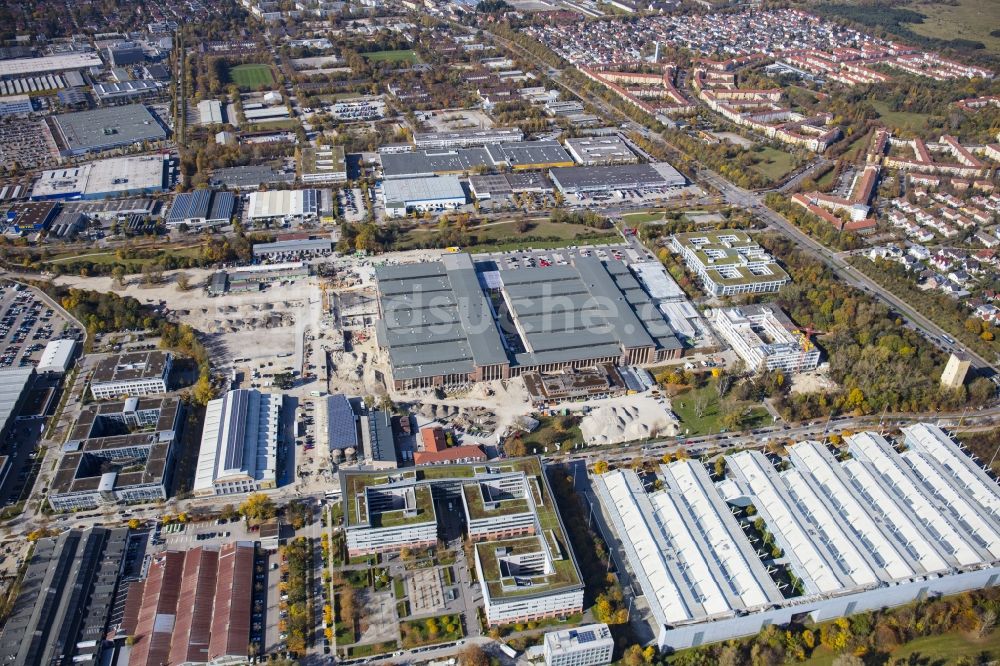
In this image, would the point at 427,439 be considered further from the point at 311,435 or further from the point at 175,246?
the point at 175,246

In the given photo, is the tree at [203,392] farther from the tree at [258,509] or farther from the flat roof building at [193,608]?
the flat roof building at [193,608]

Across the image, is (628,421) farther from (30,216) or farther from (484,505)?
(30,216)

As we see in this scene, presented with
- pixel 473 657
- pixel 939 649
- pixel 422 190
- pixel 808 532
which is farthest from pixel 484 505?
pixel 422 190

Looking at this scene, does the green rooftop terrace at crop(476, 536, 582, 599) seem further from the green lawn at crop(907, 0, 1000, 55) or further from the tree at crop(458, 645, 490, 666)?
the green lawn at crop(907, 0, 1000, 55)

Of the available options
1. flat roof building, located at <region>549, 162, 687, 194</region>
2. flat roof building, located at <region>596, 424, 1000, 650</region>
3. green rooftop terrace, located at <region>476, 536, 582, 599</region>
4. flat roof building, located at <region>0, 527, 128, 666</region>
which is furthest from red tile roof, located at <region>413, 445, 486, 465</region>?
flat roof building, located at <region>549, 162, 687, 194</region>

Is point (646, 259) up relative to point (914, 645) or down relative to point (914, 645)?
up

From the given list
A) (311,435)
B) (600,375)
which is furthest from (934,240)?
(311,435)

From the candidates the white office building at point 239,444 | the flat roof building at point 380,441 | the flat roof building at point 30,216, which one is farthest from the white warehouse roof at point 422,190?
the flat roof building at point 30,216
